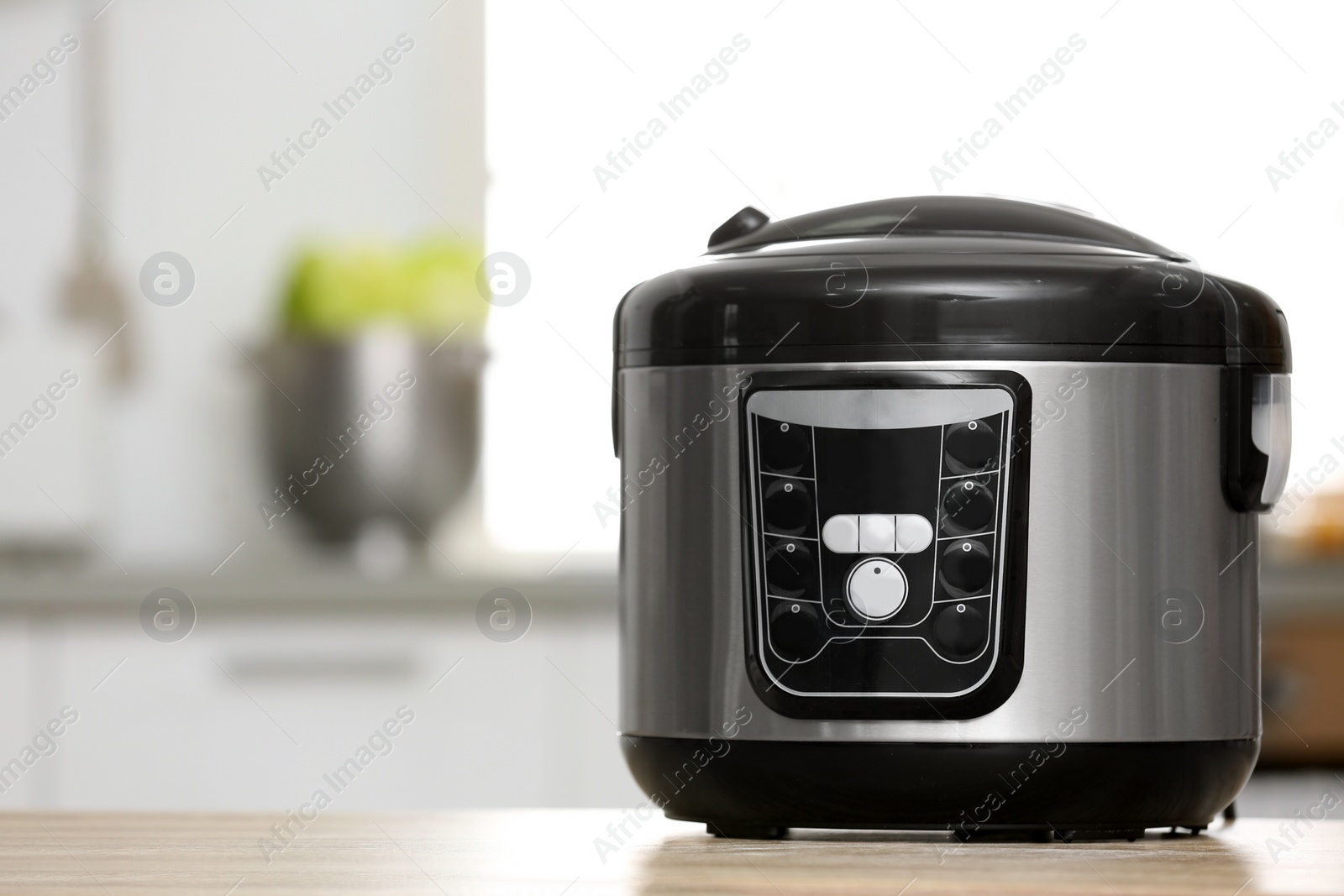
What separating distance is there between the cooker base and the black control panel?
1.0 inches

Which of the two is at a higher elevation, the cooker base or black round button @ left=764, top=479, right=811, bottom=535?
black round button @ left=764, top=479, right=811, bottom=535

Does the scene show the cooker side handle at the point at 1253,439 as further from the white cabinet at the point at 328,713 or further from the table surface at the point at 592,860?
the white cabinet at the point at 328,713

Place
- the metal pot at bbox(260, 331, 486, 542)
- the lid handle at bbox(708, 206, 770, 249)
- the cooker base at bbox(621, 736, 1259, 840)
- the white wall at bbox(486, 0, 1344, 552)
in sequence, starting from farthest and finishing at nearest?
the white wall at bbox(486, 0, 1344, 552)
the metal pot at bbox(260, 331, 486, 542)
the lid handle at bbox(708, 206, 770, 249)
the cooker base at bbox(621, 736, 1259, 840)

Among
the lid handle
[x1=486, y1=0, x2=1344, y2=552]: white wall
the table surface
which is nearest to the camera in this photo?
the table surface

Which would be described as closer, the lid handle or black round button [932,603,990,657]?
black round button [932,603,990,657]

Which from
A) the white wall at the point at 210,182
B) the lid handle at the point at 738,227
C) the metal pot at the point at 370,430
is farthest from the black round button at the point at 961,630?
the white wall at the point at 210,182

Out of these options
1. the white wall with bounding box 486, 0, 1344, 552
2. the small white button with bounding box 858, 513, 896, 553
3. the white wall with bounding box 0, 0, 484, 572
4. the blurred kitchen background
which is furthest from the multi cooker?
the white wall with bounding box 0, 0, 484, 572

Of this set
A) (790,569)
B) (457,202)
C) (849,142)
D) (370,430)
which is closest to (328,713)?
(370,430)

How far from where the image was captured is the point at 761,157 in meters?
2.21

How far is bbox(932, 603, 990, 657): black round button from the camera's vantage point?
61 centimetres

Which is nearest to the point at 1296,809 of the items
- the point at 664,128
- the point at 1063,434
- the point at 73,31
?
the point at 1063,434

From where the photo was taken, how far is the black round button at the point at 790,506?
0.63m

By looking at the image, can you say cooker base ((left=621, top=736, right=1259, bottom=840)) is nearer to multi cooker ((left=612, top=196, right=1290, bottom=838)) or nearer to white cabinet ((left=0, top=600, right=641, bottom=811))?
multi cooker ((left=612, top=196, right=1290, bottom=838))

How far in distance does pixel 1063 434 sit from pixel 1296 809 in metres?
1.07
